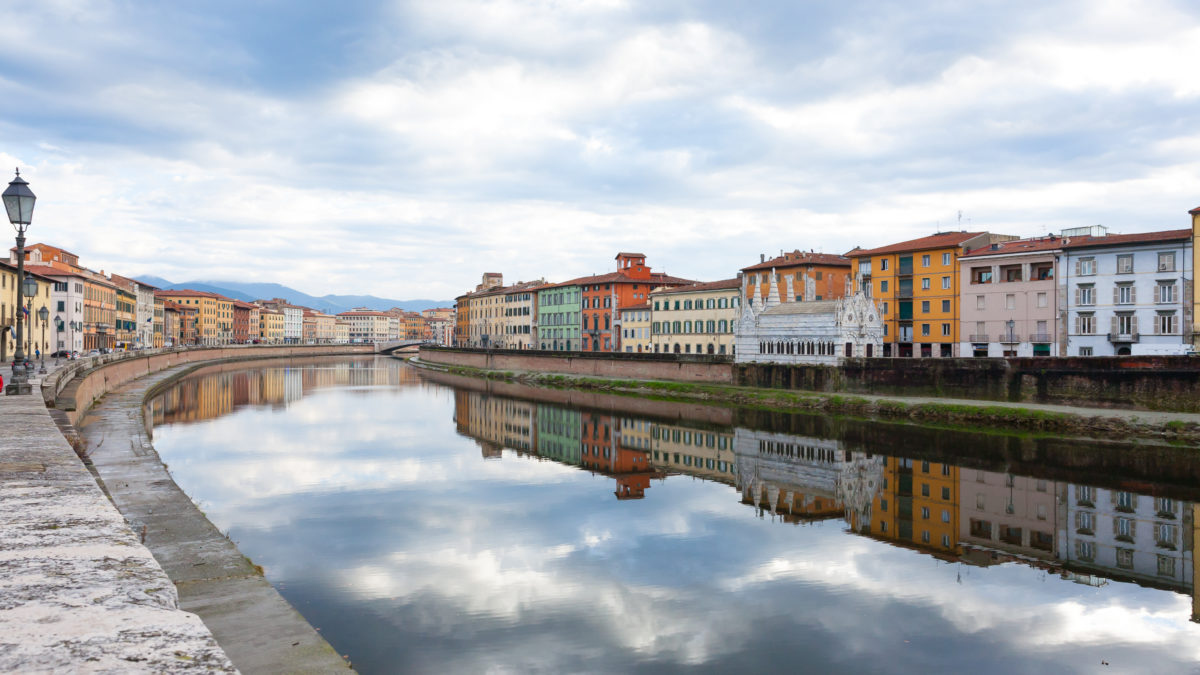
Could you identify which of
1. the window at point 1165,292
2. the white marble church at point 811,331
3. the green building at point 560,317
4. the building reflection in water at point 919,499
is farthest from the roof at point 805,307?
the green building at point 560,317

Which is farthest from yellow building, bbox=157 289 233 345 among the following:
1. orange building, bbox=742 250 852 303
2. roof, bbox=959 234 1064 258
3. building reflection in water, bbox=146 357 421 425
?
roof, bbox=959 234 1064 258

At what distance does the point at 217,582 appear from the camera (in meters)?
10.4

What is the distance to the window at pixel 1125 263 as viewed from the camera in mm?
48375

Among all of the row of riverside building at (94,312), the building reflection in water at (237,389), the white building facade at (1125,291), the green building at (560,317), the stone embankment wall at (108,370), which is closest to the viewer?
the stone embankment wall at (108,370)

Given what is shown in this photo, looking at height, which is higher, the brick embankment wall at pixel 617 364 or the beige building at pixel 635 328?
the beige building at pixel 635 328

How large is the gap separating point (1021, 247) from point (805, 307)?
15276mm

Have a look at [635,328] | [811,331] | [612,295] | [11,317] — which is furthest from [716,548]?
[612,295]

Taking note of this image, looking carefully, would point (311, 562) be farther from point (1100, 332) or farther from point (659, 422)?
point (1100, 332)

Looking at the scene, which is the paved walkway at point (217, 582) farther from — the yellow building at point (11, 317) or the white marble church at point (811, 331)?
the yellow building at point (11, 317)

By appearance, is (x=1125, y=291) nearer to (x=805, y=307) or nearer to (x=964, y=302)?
(x=964, y=302)

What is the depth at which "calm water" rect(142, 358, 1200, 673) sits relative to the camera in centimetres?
1228

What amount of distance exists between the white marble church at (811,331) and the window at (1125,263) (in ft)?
46.0

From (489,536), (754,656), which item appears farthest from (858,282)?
(754,656)

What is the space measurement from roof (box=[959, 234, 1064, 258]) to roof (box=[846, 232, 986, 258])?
4.66 feet
